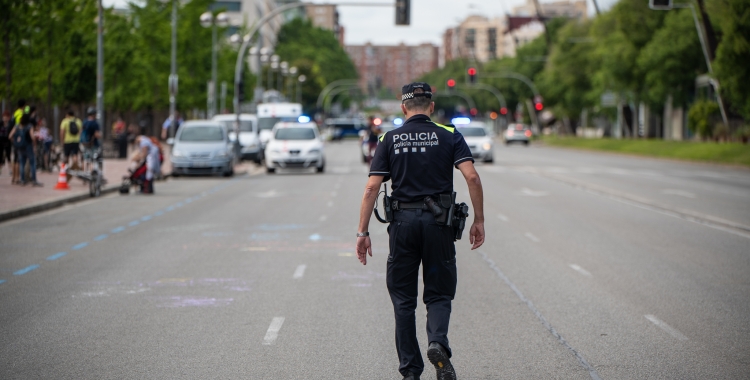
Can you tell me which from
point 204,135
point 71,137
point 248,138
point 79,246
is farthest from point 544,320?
point 248,138

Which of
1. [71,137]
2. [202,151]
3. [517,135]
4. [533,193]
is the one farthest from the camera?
[517,135]

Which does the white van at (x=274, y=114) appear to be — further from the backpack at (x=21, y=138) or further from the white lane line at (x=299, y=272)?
the white lane line at (x=299, y=272)

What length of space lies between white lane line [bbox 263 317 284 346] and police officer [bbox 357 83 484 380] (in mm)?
1805

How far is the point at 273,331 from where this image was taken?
8211mm

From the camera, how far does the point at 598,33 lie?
7206cm

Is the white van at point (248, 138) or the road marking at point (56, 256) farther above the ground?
the white van at point (248, 138)

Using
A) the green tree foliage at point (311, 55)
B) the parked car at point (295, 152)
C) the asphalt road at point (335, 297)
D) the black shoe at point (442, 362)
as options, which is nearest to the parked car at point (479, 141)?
the parked car at point (295, 152)

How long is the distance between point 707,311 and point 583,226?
804 cm

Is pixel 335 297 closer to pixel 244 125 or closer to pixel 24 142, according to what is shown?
pixel 24 142

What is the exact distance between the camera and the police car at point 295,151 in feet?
115

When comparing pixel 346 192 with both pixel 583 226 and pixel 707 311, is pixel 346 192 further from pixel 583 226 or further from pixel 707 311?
pixel 707 311

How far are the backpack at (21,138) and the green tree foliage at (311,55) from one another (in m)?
111

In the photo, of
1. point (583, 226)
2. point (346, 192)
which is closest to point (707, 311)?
point (583, 226)

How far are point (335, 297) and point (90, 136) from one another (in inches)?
648
